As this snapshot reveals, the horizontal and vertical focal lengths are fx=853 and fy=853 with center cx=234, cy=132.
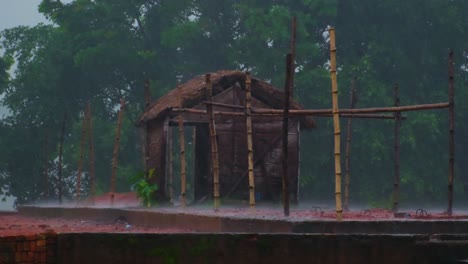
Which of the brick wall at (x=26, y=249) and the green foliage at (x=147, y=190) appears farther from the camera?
the green foliage at (x=147, y=190)

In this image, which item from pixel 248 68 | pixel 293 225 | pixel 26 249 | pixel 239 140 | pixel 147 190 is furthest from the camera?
pixel 248 68

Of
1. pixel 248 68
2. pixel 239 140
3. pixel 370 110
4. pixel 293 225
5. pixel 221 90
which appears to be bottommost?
pixel 293 225

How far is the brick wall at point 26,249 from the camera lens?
6.97m

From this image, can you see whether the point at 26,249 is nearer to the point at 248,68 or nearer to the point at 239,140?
the point at 239,140

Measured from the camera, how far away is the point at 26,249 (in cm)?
704

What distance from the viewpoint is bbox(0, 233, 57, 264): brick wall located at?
697 cm

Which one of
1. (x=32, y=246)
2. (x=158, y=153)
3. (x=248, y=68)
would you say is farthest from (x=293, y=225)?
(x=248, y=68)

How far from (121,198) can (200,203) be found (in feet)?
25.5

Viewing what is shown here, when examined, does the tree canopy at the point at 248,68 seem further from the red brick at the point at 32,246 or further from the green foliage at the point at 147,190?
the red brick at the point at 32,246

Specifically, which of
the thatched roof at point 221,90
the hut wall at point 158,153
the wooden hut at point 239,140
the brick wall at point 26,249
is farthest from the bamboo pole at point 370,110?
the brick wall at point 26,249

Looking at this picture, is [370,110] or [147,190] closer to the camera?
[370,110]

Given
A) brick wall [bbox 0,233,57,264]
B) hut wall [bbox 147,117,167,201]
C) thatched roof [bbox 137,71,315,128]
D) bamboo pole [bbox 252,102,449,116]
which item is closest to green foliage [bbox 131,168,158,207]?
hut wall [bbox 147,117,167,201]

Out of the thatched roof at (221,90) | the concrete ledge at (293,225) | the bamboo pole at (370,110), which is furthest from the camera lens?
the thatched roof at (221,90)

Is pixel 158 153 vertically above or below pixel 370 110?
below
